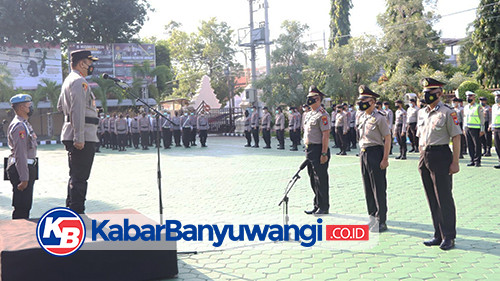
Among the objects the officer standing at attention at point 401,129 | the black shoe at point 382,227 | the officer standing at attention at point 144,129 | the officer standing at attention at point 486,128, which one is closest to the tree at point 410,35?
the officer standing at attention at point 401,129

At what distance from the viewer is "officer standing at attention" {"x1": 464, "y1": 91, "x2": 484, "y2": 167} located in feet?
38.5

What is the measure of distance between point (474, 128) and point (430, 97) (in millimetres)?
7458

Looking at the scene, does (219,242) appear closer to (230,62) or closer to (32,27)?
(32,27)

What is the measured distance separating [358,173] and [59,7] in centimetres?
3350

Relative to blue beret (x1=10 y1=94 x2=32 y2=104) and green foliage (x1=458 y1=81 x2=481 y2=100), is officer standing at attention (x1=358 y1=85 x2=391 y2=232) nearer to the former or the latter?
Result: blue beret (x1=10 y1=94 x2=32 y2=104)

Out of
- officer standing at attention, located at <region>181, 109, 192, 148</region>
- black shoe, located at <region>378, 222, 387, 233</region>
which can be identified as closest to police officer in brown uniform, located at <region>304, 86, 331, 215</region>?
black shoe, located at <region>378, 222, 387, 233</region>

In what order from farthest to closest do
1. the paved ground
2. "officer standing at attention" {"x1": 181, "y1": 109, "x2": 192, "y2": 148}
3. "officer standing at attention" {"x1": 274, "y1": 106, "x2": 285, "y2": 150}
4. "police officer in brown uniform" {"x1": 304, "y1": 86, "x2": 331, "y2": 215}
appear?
"officer standing at attention" {"x1": 181, "y1": 109, "x2": 192, "y2": 148}, "officer standing at attention" {"x1": 274, "y1": 106, "x2": 285, "y2": 150}, "police officer in brown uniform" {"x1": 304, "y1": 86, "x2": 331, "y2": 215}, the paved ground

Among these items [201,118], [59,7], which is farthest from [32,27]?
[201,118]

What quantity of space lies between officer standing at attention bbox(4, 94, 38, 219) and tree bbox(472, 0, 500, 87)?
69.2ft

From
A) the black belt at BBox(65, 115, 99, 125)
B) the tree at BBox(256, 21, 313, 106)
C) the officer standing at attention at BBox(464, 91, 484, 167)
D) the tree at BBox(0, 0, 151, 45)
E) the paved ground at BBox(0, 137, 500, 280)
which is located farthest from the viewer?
the tree at BBox(0, 0, 151, 45)

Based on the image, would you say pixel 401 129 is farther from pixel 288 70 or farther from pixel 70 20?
pixel 70 20

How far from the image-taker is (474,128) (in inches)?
468

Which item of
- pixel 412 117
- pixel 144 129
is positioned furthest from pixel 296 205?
pixel 144 129

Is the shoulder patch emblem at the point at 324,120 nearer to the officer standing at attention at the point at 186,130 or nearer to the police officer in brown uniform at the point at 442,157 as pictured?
the police officer in brown uniform at the point at 442,157
